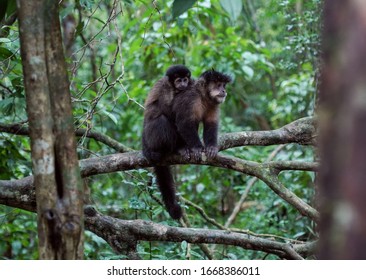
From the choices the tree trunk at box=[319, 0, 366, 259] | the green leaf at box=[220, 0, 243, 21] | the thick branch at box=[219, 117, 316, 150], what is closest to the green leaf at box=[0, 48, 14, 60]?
the thick branch at box=[219, 117, 316, 150]

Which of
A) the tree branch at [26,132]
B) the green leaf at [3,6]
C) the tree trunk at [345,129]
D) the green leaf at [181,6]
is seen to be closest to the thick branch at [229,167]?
the tree branch at [26,132]

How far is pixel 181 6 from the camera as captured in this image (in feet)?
5.55

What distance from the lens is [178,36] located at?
679 centimetres

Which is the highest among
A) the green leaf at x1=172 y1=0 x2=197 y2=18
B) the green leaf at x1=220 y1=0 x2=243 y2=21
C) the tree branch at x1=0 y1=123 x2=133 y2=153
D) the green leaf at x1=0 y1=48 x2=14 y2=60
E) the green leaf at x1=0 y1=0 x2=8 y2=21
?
the green leaf at x1=0 y1=48 x2=14 y2=60

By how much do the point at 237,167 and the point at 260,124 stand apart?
620 cm

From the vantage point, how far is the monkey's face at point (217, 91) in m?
4.98

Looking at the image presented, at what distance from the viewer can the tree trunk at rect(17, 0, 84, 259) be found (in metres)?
2.04

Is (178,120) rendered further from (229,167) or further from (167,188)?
(229,167)

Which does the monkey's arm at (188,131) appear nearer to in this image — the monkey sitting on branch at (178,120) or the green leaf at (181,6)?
the monkey sitting on branch at (178,120)

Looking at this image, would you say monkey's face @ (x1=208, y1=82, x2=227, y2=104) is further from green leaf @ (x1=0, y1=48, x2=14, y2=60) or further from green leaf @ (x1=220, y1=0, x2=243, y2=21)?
green leaf @ (x1=220, y1=0, x2=243, y2=21)

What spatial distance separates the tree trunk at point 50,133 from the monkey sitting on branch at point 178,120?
82.8 inches

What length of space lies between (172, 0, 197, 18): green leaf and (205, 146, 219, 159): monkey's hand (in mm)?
2409
